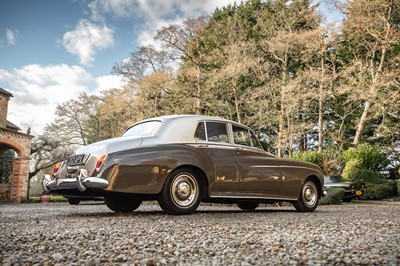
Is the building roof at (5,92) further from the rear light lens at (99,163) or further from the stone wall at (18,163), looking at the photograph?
the rear light lens at (99,163)

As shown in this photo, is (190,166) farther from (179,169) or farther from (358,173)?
(358,173)

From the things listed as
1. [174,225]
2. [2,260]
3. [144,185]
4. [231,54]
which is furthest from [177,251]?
[231,54]

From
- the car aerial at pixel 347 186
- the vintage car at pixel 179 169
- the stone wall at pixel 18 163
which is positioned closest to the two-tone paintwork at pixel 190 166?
the vintage car at pixel 179 169

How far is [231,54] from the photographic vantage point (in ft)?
84.0

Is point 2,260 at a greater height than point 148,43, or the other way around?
point 148,43

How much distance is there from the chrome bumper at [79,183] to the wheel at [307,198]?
4083 millimetres

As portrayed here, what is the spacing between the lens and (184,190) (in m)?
5.67

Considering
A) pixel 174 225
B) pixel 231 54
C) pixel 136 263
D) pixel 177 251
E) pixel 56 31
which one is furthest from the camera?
Result: pixel 231 54

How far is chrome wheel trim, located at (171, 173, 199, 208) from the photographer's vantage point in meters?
5.59

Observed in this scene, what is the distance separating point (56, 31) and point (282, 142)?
16.3 m

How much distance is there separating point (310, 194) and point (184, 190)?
3.21m

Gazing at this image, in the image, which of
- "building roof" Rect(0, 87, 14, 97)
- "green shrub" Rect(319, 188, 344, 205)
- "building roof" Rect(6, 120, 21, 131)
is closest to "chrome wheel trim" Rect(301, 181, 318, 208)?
"green shrub" Rect(319, 188, 344, 205)

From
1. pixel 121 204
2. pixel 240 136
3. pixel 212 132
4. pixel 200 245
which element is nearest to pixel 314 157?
pixel 240 136

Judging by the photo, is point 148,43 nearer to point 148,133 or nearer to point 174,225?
point 148,133
